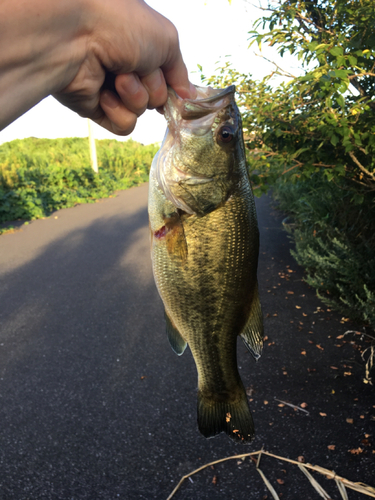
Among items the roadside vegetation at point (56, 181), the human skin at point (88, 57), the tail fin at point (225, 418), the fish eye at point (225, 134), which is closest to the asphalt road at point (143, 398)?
the tail fin at point (225, 418)

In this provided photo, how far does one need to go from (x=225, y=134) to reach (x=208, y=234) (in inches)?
16.4

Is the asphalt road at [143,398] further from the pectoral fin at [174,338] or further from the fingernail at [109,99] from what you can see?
the fingernail at [109,99]

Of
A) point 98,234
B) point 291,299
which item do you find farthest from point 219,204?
point 98,234

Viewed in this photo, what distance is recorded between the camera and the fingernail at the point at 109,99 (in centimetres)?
169

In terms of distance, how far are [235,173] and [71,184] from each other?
518 inches

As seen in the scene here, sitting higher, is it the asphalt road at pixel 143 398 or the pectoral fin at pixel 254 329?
the pectoral fin at pixel 254 329

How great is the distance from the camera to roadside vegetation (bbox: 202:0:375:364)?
3.09m

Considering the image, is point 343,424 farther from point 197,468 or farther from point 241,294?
point 241,294

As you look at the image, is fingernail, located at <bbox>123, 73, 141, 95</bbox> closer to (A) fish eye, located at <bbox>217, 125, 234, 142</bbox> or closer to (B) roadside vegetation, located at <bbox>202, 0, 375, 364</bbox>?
(A) fish eye, located at <bbox>217, 125, 234, 142</bbox>

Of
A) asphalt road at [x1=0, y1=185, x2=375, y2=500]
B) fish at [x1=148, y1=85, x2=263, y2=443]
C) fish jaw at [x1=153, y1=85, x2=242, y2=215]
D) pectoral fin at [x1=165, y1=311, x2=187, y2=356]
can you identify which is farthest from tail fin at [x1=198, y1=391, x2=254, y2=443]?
asphalt road at [x1=0, y1=185, x2=375, y2=500]

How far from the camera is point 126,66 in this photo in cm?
144

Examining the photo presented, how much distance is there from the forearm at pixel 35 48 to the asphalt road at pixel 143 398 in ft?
9.40

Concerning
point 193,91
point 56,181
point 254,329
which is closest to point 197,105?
point 193,91

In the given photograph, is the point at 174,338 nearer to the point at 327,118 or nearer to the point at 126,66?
the point at 126,66
